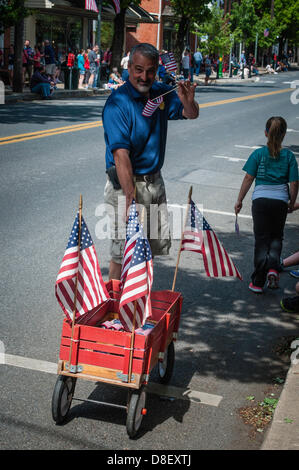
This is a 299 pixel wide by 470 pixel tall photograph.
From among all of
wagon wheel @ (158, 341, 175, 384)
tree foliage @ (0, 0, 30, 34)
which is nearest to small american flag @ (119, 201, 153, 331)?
wagon wheel @ (158, 341, 175, 384)

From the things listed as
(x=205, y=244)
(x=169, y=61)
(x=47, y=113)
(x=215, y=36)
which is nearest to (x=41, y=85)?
(x=47, y=113)

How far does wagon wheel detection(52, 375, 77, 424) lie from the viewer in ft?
12.6

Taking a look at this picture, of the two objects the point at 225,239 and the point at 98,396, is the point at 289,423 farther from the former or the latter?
the point at 225,239

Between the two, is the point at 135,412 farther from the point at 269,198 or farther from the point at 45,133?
the point at 45,133

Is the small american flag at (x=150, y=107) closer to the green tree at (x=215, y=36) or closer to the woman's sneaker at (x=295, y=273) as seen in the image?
the woman's sneaker at (x=295, y=273)

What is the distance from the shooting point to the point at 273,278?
657cm

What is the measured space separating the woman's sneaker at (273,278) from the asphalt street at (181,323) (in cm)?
9

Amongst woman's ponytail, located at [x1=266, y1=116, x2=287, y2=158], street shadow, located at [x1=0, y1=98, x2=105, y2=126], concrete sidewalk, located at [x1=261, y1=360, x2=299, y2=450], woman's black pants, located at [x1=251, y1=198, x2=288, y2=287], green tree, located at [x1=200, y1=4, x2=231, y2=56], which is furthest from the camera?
green tree, located at [x1=200, y1=4, x2=231, y2=56]

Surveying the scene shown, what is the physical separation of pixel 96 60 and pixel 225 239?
25.0 metres

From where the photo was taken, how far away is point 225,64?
6291cm

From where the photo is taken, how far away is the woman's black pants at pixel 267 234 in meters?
6.49

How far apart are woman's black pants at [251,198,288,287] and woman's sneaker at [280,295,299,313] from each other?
47 cm

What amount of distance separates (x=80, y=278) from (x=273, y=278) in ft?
10.2

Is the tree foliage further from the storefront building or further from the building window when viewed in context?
the building window
